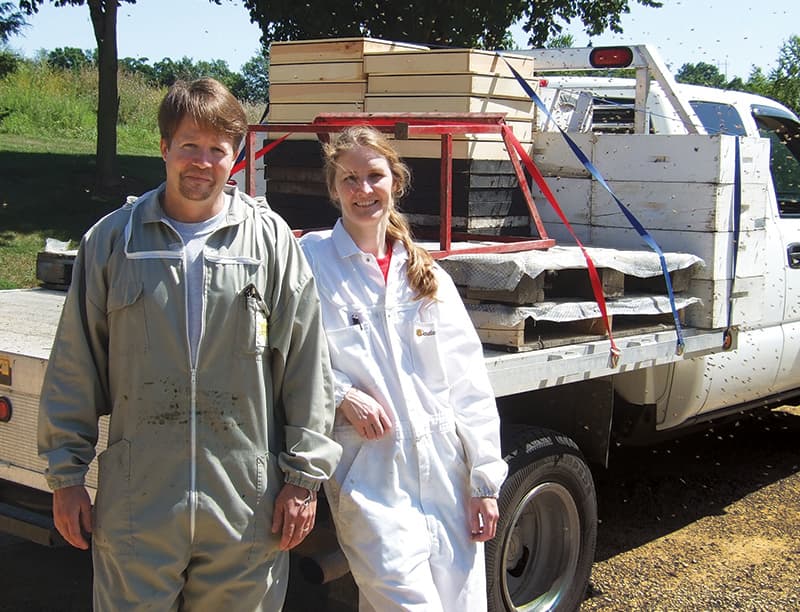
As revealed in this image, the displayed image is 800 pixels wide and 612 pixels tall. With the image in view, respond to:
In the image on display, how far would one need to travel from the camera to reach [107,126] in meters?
14.9

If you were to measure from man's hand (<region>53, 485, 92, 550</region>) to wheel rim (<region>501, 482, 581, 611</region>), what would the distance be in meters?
2.02

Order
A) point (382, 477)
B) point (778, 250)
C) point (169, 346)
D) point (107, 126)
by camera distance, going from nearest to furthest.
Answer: point (169, 346), point (382, 477), point (778, 250), point (107, 126)

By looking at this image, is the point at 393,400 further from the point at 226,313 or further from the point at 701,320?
the point at 701,320

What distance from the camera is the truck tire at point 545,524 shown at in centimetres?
382

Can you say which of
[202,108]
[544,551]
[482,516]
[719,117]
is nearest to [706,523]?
[544,551]

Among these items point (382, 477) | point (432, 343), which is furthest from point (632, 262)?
point (382, 477)

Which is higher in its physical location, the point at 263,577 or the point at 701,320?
the point at 701,320

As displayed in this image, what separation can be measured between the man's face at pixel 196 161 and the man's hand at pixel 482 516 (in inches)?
45.3

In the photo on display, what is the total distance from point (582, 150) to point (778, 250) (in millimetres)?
1320

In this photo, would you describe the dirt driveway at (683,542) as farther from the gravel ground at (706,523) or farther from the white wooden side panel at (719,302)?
the white wooden side panel at (719,302)

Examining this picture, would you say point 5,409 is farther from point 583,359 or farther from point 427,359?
point 583,359

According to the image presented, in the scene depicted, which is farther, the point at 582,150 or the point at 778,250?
the point at 778,250

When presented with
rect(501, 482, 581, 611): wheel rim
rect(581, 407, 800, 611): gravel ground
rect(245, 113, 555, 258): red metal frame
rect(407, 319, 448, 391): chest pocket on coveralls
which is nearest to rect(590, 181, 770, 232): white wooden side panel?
rect(245, 113, 555, 258): red metal frame

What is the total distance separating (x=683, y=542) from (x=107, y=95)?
40.2 feet
